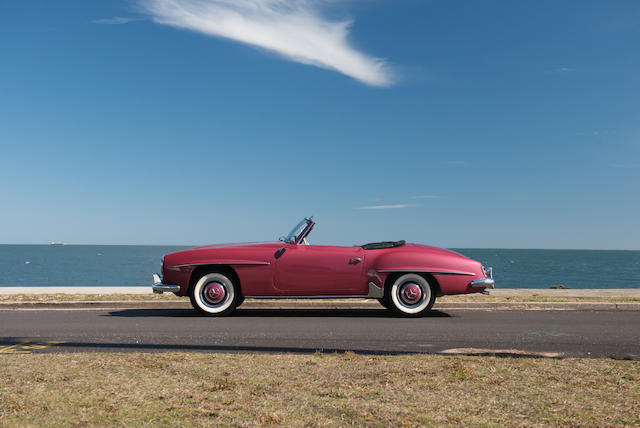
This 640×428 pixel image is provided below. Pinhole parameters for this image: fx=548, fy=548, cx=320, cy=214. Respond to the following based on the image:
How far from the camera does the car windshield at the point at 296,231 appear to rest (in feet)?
31.1

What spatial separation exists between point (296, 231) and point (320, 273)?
95cm

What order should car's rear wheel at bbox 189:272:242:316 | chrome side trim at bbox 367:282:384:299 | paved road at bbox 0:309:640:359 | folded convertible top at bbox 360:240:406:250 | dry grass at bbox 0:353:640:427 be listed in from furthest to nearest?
folded convertible top at bbox 360:240:406:250
car's rear wheel at bbox 189:272:242:316
chrome side trim at bbox 367:282:384:299
paved road at bbox 0:309:640:359
dry grass at bbox 0:353:640:427

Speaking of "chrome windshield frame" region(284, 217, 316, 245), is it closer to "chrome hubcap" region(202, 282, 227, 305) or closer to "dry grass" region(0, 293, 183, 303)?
"chrome hubcap" region(202, 282, 227, 305)

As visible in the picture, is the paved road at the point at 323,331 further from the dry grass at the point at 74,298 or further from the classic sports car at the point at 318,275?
the dry grass at the point at 74,298

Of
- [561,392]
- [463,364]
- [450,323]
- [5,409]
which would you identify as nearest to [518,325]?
[450,323]

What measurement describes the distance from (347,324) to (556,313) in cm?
423

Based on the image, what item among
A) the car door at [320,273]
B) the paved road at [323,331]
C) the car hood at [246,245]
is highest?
the car hood at [246,245]

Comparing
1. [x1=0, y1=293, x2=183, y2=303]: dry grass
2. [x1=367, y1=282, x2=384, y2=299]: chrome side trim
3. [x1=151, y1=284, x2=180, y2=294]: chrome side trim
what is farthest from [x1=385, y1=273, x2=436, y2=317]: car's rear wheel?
[x1=0, y1=293, x2=183, y2=303]: dry grass

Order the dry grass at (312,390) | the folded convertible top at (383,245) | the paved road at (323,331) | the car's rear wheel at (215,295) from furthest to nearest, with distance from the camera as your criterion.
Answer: the folded convertible top at (383,245)
the car's rear wheel at (215,295)
the paved road at (323,331)
the dry grass at (312,390)

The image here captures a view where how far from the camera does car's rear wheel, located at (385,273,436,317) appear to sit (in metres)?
9.13

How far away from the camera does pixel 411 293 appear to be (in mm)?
9141

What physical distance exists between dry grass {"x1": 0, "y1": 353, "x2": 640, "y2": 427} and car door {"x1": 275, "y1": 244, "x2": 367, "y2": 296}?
3.75 meters

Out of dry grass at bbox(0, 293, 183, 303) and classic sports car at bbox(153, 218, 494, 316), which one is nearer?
classic sports car at bbox(153, 218, 494, 316)

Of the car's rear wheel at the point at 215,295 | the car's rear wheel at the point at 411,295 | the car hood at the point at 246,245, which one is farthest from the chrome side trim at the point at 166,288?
the car's rear wheel at the point at 411,295
